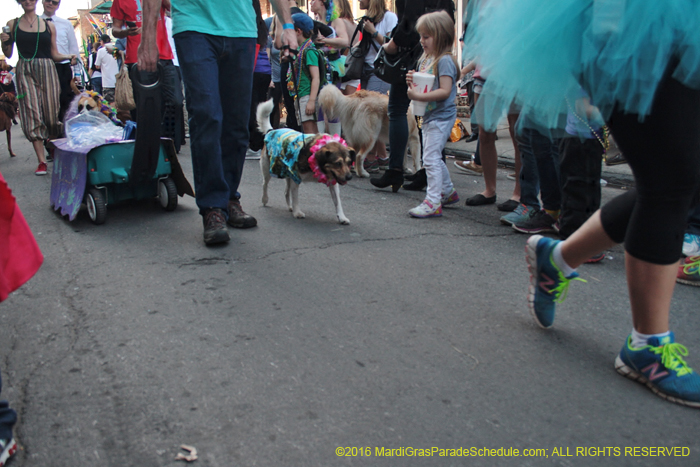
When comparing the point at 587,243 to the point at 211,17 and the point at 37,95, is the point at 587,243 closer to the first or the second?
the point at 211,17

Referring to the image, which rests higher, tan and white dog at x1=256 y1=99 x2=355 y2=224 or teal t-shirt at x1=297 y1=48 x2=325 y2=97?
teal t-shirt at x1=297 y1=48 x2=325 y2=97

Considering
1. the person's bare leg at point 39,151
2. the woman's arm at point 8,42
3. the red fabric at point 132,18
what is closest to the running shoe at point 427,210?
the red fabric at point 132,18

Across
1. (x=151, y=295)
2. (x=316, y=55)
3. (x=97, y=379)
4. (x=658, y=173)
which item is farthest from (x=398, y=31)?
(x=97, y=379)

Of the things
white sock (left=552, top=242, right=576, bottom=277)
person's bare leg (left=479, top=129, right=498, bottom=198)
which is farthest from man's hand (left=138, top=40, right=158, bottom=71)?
white sock (left=552, top=242, right=576, bottom=277)

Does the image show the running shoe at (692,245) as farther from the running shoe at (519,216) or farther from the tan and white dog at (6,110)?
the tan and white dog at (6,110)

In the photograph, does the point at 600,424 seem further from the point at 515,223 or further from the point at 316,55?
the point at 316,55

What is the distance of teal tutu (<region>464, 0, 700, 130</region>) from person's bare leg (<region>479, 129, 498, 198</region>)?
2.73 meters

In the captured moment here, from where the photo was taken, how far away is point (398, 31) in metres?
5.14

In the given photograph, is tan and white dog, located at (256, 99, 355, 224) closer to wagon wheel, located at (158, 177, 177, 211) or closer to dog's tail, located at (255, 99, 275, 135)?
dog's tail, located at (255, 99, 275, 135)

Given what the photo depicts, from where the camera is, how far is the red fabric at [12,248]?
1514 mm

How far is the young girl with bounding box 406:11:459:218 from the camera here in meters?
4.48

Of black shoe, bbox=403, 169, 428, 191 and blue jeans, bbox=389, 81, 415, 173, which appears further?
black shoe, bbox=403, 169, 428, 191

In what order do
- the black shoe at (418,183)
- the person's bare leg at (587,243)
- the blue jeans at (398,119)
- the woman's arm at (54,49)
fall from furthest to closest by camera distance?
the woman's arm at (54,49) → the black shoe at (418,183) → the blue jeans at (398,119) → the person's bare leg at (587,243)

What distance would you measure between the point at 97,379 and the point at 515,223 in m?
3.05
